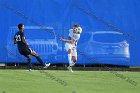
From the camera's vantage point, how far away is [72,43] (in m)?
20.6

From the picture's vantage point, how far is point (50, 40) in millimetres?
22531

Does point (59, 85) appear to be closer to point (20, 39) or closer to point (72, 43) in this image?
point (20, 39)

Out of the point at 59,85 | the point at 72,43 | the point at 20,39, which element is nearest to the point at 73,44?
the point at 72,43

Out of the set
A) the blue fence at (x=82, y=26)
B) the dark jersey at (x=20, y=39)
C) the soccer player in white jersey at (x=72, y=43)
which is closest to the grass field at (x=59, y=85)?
the dark jersey at (x=20, y=39)

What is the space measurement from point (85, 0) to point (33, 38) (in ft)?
8.73

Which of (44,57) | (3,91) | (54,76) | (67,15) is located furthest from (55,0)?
(3,91)

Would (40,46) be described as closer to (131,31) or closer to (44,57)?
(44,57)

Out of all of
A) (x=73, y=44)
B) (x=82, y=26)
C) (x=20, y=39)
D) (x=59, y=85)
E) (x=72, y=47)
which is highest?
(x=82, y=26)

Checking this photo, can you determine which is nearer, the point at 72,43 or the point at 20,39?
the point at 20,39

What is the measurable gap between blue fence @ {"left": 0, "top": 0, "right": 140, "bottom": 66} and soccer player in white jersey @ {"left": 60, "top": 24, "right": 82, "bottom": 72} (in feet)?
5.80

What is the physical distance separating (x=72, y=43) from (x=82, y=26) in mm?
2191

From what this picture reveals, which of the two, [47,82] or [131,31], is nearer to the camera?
[47,82]

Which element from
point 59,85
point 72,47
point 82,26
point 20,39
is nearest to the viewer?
point 59,85

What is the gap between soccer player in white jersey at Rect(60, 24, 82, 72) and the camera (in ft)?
67.1
